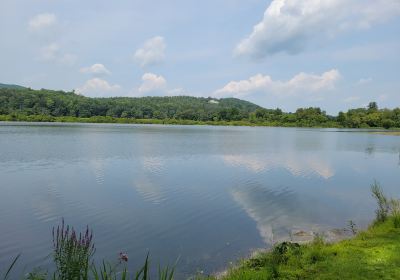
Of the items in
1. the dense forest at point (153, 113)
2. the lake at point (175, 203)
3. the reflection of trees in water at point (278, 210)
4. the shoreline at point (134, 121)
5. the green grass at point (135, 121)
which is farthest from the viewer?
the dense forest at point (153, 113)

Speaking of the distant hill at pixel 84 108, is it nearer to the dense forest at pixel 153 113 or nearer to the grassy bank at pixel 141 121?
the dense forest at pixel 153 113

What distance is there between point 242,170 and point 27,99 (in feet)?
473

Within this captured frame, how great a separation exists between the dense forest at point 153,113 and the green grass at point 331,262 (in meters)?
136

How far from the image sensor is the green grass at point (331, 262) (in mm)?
7840

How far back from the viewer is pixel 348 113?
601ft

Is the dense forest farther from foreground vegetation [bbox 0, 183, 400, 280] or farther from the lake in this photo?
foreground vegetation [bbox 0, 183, 400, 280]

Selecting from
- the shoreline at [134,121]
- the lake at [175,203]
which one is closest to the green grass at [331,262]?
the lake at [175,203]

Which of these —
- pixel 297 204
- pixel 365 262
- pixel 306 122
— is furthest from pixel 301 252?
pixel 306 122

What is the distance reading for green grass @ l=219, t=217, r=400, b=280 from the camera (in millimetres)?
7840

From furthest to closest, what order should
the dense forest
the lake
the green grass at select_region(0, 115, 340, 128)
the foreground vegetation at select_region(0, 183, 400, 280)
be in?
1. the dense forest
2. the green grass at select_region(0, 115, 340, 128)
3. the lake
4. the foreground vegetation at select_region(0, 183, 400, 280)

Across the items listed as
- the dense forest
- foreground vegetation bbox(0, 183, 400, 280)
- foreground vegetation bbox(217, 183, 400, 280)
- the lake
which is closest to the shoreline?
the dense forest

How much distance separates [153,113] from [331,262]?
6788 inches

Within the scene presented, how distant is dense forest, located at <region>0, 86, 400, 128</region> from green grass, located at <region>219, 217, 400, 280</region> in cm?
13634

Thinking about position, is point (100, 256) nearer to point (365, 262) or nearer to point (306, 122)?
point (365, 262)
